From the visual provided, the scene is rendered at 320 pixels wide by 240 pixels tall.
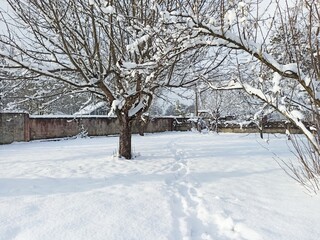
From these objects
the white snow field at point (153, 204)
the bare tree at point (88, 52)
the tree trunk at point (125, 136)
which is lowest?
the white snow field at point (153, 204)

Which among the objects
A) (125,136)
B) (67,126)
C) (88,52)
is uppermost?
(88,52)

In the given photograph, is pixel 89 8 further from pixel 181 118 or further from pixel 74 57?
pixel 181 118

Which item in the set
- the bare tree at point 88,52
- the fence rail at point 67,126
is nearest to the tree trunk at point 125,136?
the bare tree at point 88,52

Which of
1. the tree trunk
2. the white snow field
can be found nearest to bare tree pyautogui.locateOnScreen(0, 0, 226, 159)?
the tree trunk

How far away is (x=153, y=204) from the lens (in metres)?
3.80

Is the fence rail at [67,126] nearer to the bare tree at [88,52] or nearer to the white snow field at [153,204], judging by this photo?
the bare tree at [88,52]

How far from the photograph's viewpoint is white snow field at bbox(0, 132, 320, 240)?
289 cm

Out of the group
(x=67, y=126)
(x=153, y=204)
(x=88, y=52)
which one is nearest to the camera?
(x=153, y=204)

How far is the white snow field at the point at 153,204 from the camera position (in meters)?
2.89

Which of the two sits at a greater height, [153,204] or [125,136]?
[125,136]

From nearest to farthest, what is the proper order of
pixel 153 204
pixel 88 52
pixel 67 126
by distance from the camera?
pixel 153 204
pixel 88 52
pixel 67 126

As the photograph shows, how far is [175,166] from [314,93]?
402cm

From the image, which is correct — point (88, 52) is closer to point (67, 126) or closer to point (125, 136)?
point (125, 136)

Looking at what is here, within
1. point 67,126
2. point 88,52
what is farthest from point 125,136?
point 67,126
